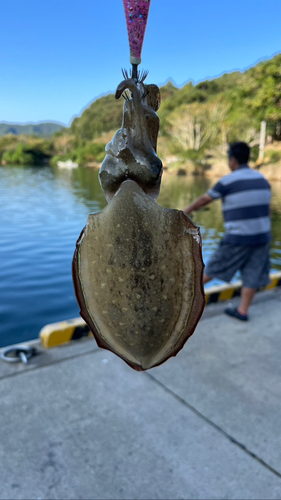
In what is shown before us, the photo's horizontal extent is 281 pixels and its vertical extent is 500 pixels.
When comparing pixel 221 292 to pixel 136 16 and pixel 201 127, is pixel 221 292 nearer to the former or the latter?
pixel 136 16

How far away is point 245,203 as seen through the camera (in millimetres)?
4176

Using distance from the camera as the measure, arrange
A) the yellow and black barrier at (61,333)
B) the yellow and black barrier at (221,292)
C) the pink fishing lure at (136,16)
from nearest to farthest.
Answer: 1. the pink fishing lure at (136,16)
2. the yellow and black barrier at (61,333)
3. the yellow and black barrier at (221,292)

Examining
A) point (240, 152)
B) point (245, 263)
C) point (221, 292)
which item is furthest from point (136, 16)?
point (221, 292)

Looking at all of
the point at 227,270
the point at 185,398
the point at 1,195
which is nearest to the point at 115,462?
the point at 185,398

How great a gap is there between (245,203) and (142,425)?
260 cm

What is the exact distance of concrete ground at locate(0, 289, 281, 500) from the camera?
2.36m

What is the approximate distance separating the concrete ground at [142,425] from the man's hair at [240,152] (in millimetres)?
2140

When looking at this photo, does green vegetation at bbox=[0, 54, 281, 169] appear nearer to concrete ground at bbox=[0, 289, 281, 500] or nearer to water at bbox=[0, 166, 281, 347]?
water at bbox=[0, 166, 281, 347]

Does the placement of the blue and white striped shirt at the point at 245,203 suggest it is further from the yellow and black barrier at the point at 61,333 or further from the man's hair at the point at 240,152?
the yellow and black barrier at the point at 61,333

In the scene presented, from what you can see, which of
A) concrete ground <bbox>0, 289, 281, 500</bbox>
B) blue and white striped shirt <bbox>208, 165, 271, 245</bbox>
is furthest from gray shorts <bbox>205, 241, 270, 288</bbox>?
concrete ground <bbox>0, 289, 281, 500</bbox>

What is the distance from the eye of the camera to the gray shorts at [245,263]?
4449mm

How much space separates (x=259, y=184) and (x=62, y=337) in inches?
109

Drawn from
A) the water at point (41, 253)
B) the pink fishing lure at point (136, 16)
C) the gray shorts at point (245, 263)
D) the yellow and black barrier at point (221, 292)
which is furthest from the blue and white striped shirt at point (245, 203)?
the pink fishing lure at point (136, 16)

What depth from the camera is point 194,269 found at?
0.85 meters
